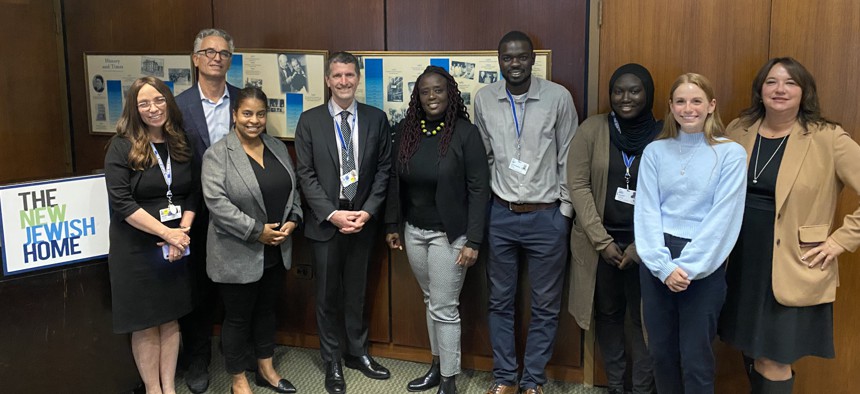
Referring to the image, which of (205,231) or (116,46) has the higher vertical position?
(116,46)

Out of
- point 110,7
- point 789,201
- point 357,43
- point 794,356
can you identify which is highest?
point 110,7

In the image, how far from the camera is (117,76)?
4.41 m

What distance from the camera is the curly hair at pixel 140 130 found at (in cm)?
300

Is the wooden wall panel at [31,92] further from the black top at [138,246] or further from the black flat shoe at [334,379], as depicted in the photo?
the black flat shoe at [334,379]

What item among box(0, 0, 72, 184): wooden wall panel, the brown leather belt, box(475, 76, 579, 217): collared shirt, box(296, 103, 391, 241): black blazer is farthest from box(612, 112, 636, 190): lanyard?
box(0, 0, 72, 184): wooden wall panel

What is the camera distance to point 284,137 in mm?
4098

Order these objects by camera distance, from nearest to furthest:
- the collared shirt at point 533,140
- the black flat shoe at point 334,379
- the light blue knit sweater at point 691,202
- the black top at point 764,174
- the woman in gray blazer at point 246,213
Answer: the light blue knit sweater at point 691,202 → the black top at point 764,174 → the woman in gray blazer at point 246,213 → the collared shirt at point 533,140 → the black flat shoe at point 334,379

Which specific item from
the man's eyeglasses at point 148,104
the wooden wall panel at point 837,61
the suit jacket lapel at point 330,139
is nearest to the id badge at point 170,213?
the man's eyeglasses at point 148,104

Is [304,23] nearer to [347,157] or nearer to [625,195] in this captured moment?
[347,157]

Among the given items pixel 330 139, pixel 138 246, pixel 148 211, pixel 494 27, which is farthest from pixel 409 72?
pixel 138 246

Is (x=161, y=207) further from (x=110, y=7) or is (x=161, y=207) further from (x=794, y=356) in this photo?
(x=794, y=356)

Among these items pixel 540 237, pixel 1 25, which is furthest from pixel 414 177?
pixel 1 25

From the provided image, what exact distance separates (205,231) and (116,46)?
1605 mm

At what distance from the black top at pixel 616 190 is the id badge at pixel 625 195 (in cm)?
1
